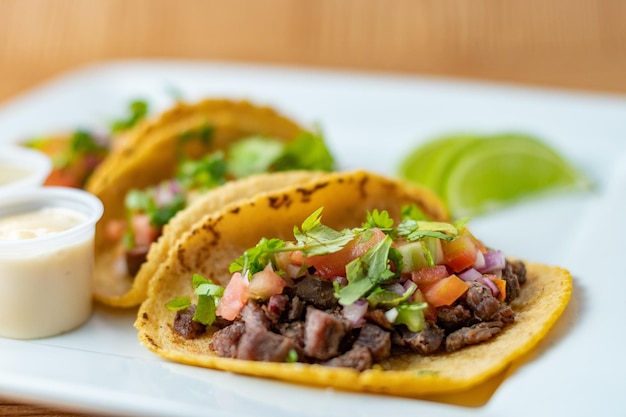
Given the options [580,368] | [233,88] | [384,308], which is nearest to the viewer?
[580,368]

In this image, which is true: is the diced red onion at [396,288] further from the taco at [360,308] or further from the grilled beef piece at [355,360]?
the grilled beef piece at [355,360]

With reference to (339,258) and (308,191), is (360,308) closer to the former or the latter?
(339,258)

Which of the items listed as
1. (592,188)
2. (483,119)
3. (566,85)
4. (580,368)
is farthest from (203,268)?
(566,85)

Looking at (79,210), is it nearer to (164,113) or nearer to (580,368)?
(164,113)

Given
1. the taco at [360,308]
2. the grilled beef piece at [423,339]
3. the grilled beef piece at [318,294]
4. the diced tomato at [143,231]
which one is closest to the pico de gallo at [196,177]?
the diced tomato at [143,231]

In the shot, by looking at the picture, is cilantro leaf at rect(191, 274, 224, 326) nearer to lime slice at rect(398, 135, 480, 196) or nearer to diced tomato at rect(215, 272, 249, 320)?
diced tomato at rect(215, 272, 249, 320)
